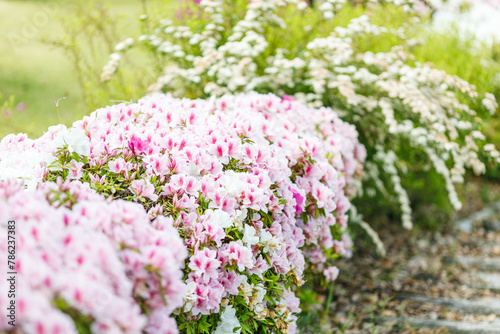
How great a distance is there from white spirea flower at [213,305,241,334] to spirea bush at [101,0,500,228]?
1.79m

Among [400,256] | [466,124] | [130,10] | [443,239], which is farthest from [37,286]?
[130,10]

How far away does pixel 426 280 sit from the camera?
380cm

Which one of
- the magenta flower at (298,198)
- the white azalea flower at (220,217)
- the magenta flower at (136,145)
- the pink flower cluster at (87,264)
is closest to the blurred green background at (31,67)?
the magenta flower at (136,145)

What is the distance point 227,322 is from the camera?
5.79 ft

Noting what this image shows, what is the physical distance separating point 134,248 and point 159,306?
17 centimetres

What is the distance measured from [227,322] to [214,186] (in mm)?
545

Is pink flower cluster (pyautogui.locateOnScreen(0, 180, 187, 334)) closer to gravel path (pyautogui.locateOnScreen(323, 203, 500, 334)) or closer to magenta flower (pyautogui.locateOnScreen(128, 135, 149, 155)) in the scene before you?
magenta flower (pyautogui.locateOnScreen(128, 135, 149, 155))

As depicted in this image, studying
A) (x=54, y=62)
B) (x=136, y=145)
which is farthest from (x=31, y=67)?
(x=136, y=145)

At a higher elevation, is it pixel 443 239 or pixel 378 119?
pixel 378 119

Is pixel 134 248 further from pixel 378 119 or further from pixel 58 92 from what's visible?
pixel 58 92

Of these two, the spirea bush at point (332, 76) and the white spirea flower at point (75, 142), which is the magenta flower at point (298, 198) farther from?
the spirea bush at point (332, 76)

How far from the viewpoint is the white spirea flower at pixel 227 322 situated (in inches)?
69.5

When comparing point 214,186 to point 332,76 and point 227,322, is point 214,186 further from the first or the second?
point 332,76

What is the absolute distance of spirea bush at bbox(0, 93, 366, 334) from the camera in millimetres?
1729
